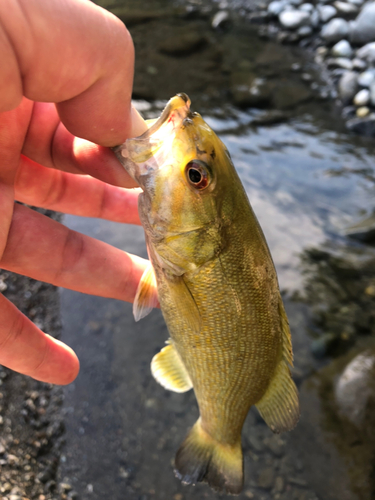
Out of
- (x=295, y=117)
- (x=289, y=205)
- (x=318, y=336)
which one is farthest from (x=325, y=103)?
(x=318, y=336)

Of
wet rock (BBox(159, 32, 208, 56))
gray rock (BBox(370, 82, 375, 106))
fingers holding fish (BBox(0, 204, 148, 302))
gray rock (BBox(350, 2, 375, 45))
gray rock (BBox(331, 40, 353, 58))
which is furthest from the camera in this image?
gray rock (BBox(331, 40, 353, 58))

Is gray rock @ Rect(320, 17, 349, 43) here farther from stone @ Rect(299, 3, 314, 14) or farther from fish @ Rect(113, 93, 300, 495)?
fish @ Rect(113, 93, 300, 495)

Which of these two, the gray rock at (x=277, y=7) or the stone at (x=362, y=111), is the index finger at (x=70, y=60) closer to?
the stone at (x=362, y=111)

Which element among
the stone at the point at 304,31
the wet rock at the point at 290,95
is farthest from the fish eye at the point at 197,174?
the stone at the point at 304,31

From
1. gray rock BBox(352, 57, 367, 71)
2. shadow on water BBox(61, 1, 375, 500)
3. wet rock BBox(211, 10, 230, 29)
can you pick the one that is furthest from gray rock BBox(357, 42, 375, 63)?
wet rock BBox(211, 10, 230, 29)

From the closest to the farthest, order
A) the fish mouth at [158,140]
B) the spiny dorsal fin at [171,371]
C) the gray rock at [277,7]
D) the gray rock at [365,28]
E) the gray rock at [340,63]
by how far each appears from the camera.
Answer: the fish mouth at [158,140]
the spiny dorsal fin at [171,371]
the gray rock at [340,63]
the gray rock at [365,28]
the gray rock at [277,7]
